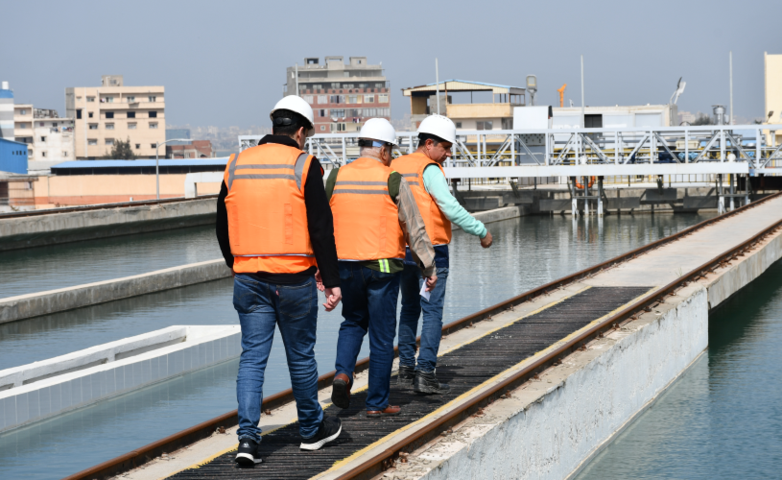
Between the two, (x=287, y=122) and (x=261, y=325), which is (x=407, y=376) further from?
(x=287, y=122)

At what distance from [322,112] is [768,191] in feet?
377

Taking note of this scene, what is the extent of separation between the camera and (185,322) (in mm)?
16812

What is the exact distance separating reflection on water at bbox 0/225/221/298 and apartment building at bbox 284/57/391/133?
125m

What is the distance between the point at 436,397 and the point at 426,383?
0.13 m

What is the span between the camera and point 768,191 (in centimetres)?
5256

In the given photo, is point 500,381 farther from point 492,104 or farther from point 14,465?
point 492,104

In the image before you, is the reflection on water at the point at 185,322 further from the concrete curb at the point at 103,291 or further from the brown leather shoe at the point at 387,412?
the brown leather shoe at the point at 387,412

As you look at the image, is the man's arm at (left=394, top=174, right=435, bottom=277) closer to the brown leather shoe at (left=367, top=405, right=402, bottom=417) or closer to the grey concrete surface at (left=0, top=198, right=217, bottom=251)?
the brown leather shoe at (left=367, top=405, right=402, bottom=417)

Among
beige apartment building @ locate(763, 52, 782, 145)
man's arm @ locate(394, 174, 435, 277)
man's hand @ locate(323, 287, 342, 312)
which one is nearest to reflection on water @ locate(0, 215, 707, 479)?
man's hand @ locate(323, 287, 342, 312)

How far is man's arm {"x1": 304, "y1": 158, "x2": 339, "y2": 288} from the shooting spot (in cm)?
514

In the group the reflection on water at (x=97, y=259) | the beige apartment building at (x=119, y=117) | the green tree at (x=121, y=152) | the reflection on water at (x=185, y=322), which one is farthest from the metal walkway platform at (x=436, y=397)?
the beige apartment building at (x=119, y=117)

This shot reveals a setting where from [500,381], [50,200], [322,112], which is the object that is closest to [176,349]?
[500,381]

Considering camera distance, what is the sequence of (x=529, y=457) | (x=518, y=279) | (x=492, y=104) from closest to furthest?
1. (x=529, y=457)
2. (x=518, y=279)
3. (x=492, y=104)

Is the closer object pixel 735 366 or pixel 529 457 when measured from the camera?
pixel 529 457
